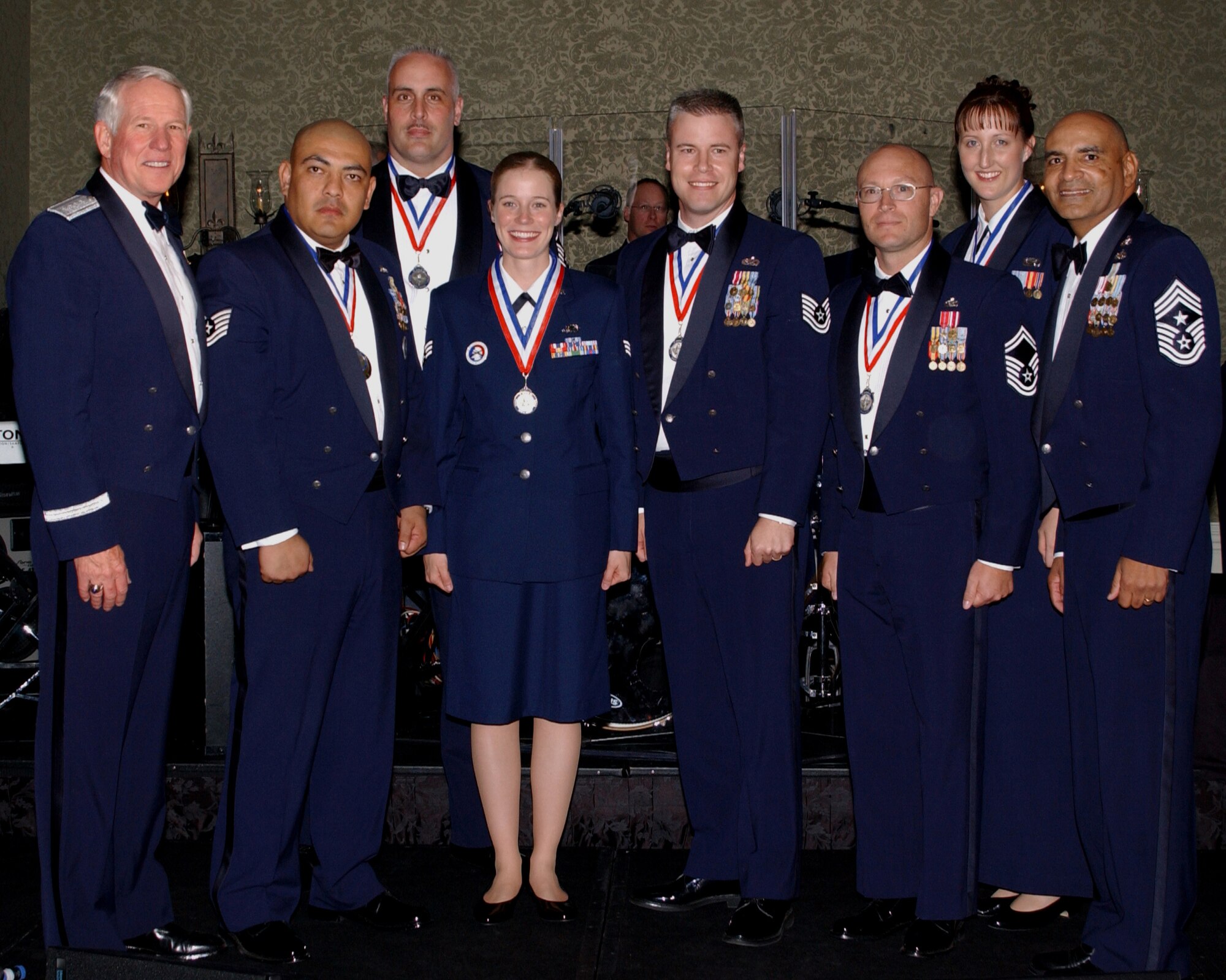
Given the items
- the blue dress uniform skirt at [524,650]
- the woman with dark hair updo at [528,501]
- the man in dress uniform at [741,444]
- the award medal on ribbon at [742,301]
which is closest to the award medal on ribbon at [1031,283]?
the man in dress uniform at [741,444]

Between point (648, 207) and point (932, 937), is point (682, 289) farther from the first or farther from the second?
point (648, 207)

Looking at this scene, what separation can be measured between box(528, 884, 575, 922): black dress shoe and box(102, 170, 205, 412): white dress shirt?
136 cm

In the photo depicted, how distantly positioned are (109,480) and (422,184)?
1191 mm

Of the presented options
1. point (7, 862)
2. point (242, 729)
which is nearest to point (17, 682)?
point (7, 862)

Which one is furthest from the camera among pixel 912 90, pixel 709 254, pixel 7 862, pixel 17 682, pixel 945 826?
pixel 912 90

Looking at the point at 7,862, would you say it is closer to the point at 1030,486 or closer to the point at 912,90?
the point at 1030,486

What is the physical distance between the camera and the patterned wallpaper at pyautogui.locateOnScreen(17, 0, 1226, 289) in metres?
6.13

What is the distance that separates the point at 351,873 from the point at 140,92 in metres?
1.76

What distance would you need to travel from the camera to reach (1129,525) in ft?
8.23

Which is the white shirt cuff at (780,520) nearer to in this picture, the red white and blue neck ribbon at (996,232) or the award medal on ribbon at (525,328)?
the award medal on ribbon at (525,328)

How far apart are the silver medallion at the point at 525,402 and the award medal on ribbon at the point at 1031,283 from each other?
1150mm

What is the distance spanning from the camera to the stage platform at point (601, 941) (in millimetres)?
2627

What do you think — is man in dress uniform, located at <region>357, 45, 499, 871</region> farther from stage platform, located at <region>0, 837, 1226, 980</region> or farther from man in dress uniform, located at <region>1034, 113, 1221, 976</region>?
man in dress uniform, located at <region>1034, 113, 1221, 976</region>

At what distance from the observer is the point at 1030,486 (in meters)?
2.65
